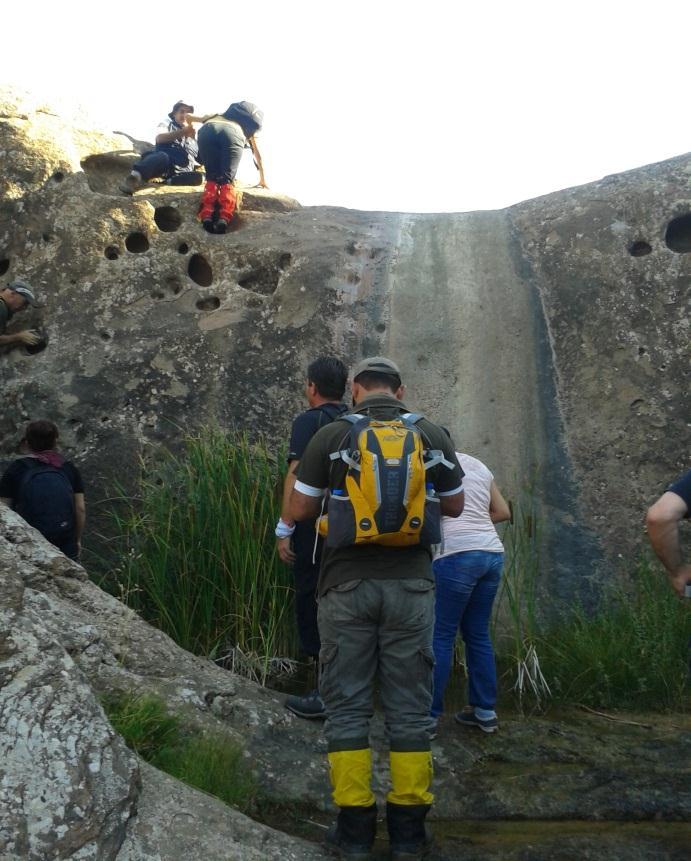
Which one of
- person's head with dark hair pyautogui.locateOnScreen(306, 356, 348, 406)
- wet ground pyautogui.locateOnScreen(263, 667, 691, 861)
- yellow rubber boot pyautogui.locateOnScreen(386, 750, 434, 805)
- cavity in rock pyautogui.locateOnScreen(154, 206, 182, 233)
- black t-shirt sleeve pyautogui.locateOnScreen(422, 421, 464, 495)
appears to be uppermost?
cavity in rock pyautogui.locateOnScreen(154, 206, 182, 233)

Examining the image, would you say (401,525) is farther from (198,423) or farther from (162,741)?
(198,423)

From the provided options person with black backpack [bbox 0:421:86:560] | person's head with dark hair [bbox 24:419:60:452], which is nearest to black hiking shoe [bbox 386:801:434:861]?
person with black backpack [bbox 0:421:86:560]

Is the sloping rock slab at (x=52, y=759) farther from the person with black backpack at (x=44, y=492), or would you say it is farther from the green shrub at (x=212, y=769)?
the person with black backpack at (x=44, y=492)

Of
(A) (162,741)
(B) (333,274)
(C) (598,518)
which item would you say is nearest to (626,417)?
(C) (598,518)

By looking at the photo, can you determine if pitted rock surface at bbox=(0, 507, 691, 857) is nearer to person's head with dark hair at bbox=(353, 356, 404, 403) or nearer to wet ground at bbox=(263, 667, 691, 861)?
wet ground at bbox=(263, 667, 691, 861)

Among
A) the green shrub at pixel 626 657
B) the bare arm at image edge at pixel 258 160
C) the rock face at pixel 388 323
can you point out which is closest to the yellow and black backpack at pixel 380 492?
the green shrub at pixel 626 657

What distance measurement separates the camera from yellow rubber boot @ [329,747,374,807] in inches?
126

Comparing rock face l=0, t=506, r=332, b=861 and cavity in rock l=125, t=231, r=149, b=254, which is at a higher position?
cavity in rock l=125, t=231, r=149, b=254

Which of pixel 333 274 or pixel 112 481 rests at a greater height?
pixel 333 274

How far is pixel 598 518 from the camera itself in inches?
256

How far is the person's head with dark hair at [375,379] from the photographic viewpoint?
3.71 meters

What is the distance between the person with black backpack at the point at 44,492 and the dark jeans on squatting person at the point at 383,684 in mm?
2299

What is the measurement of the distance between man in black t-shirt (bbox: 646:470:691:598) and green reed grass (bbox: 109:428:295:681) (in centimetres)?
268

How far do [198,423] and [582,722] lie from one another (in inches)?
133
